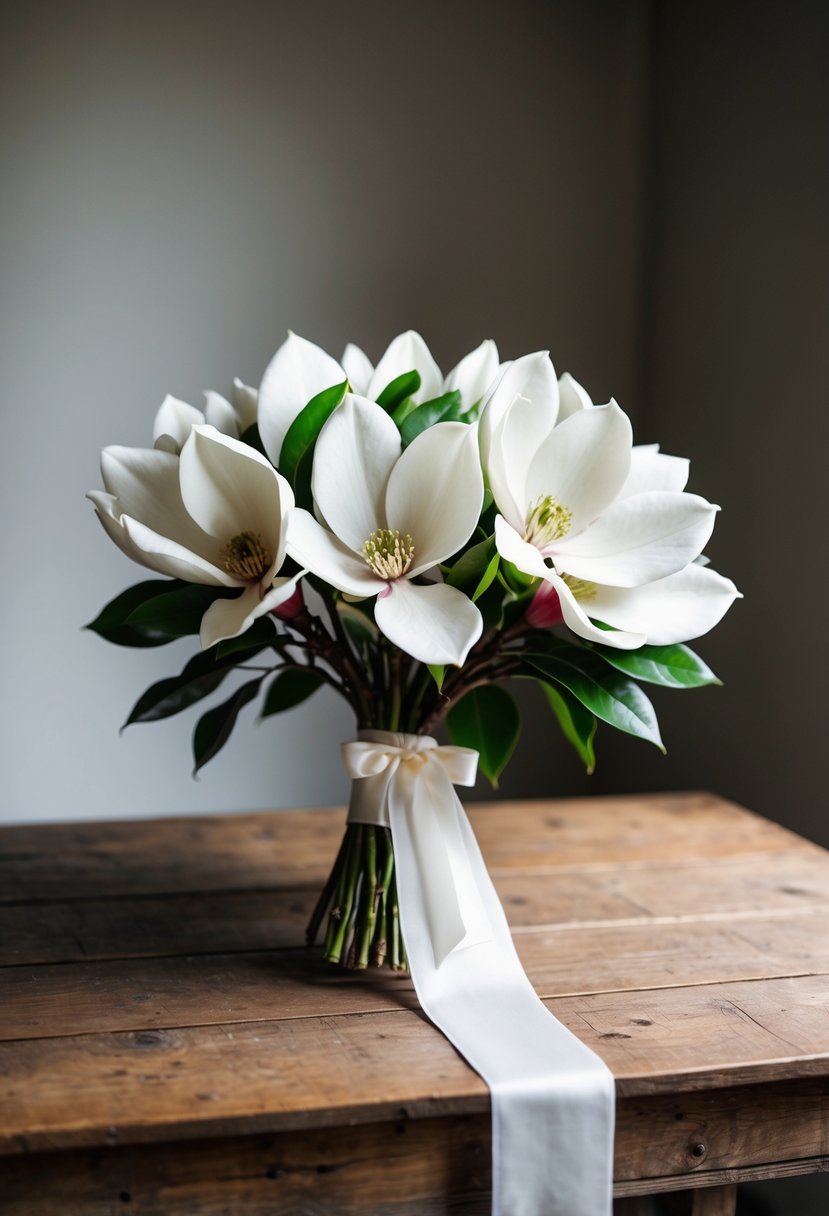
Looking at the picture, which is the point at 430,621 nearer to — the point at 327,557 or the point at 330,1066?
the point at 327,557

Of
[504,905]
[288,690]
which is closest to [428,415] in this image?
[288,690]

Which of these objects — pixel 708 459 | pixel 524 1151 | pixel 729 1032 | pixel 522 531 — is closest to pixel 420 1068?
pixel 524 1151

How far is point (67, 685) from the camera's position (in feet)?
6.52

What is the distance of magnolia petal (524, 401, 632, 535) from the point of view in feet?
2.72

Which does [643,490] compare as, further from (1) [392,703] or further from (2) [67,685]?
(2) [67,685]

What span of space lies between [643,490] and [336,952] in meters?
0.45

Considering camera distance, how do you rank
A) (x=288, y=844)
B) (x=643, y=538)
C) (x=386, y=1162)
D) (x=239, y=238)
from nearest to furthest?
(x=386, y=1162)
(x=643, y=538)
(x=288, y=844)
(x=239, y=238)

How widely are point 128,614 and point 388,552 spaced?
9.1 inches

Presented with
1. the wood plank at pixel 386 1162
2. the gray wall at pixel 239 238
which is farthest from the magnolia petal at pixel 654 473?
the gray wall at pixel 239 238

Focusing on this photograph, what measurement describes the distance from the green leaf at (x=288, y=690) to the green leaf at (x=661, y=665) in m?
0.35

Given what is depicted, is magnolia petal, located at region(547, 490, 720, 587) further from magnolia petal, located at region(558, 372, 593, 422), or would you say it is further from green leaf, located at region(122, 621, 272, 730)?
green leaf, located at region(122, 621, 272, 730)

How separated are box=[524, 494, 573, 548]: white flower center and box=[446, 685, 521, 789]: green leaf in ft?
0.70

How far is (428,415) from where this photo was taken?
86 centimetres

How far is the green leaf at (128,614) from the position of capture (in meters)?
0.90
